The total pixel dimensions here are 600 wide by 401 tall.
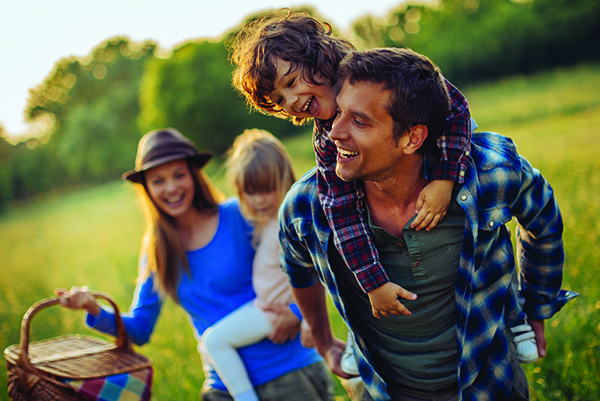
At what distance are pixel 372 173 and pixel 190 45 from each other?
2616 cm

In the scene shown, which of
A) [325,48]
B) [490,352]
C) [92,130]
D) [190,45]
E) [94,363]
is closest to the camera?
[490,352]

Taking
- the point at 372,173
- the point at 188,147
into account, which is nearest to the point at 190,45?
the point at 188,147

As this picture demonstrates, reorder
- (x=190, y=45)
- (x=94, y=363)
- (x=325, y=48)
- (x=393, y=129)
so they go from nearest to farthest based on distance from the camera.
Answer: (x=393, y=129) < (x=325, y=48) < (x=94, y=363) < (x=190, y=45)

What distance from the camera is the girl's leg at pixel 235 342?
8.46 feet

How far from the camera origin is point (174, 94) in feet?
75.8

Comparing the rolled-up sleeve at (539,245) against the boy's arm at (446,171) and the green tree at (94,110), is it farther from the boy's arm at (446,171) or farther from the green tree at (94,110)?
the green tree at (94,110)

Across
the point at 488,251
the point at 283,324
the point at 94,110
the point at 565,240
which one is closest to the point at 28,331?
the point at 283,324

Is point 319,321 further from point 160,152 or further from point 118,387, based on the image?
point 160,152

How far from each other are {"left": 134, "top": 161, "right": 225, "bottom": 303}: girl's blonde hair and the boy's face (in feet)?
4.16

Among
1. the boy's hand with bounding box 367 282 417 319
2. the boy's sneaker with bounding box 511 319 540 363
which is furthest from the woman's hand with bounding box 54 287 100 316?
the boy's sneaker with bounding box 511 319 540 363

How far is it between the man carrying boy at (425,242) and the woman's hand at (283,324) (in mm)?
679

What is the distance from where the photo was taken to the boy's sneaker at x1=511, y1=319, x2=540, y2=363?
1.88 metres

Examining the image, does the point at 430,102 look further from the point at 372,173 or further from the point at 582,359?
the point at 582,359

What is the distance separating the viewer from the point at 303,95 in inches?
77.9
